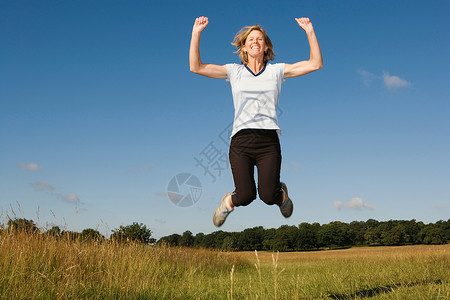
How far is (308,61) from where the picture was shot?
473 cm

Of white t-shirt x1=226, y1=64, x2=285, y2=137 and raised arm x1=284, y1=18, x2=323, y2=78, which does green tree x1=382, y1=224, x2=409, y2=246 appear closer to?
raised arm x1=284, y1=18, x2=323, y2=78

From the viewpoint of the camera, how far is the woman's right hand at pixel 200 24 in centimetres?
444

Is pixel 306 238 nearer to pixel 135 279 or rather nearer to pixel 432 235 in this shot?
pixel 432 235

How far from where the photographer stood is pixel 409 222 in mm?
64875

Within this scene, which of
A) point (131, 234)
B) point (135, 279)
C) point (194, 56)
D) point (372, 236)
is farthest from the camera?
point (372, 236)

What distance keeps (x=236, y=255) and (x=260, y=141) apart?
39.0 feet

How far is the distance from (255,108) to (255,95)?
0.64 ft

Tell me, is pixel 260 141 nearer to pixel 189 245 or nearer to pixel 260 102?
pixel 260 102

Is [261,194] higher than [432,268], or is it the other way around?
[261,194]

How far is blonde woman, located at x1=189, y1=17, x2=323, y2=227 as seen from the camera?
4602 millimetres

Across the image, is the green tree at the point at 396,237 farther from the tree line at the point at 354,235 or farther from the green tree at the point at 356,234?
the green tree at the point at 356,234

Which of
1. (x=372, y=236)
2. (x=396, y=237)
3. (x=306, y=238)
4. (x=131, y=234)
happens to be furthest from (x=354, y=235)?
(x=131, y=234)

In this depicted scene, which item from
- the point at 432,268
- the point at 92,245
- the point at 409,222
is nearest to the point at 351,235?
the point at 409,222

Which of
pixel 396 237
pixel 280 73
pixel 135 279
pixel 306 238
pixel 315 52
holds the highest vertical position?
pixel 315 52
